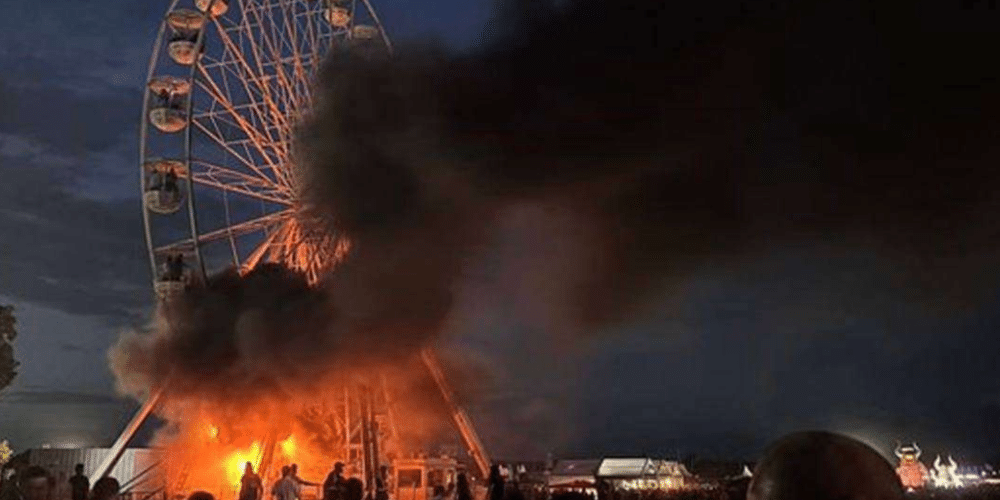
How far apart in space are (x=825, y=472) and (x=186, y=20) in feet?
82.6

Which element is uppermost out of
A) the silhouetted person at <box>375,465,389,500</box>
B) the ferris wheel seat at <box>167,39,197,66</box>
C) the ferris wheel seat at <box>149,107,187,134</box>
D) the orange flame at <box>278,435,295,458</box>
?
the ferris wheel seat at <box>167,39,197,66</box>

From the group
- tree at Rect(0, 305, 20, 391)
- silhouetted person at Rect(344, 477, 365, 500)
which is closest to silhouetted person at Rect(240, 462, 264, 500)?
silhouetted person at Rect(344, 477, 365, 500)

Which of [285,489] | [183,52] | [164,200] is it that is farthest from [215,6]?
[285,489]

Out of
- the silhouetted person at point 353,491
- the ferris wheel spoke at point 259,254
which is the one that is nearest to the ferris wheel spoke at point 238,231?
the ferris wheel spoke at point 259,254

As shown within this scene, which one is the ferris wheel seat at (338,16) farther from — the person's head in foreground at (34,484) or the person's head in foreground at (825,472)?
the person's head in foreground at (825,472)

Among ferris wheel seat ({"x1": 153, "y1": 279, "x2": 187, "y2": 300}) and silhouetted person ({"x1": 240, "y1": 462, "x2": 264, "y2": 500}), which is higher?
ferris wheel seat ({"x1": 153, "y1": 279, "x2": 187, "y2": 300})

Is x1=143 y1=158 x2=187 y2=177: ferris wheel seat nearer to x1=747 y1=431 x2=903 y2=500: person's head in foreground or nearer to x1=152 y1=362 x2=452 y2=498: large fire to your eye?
x1=152 y1=362 x2=452 y2=498: large fire

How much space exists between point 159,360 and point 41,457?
17.5m

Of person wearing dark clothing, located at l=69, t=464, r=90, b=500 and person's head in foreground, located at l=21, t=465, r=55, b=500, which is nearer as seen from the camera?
person's head in foreground, located at l=21, t=465, r=55, b=500

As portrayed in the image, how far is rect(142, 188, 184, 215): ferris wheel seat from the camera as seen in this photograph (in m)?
30.4

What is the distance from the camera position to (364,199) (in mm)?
27984

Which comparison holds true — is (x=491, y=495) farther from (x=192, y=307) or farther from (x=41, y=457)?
(x=41, y=457)

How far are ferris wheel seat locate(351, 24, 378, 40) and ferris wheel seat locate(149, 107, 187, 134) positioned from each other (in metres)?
6.77

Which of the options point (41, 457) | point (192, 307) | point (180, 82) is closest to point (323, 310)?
point (192, 307)
